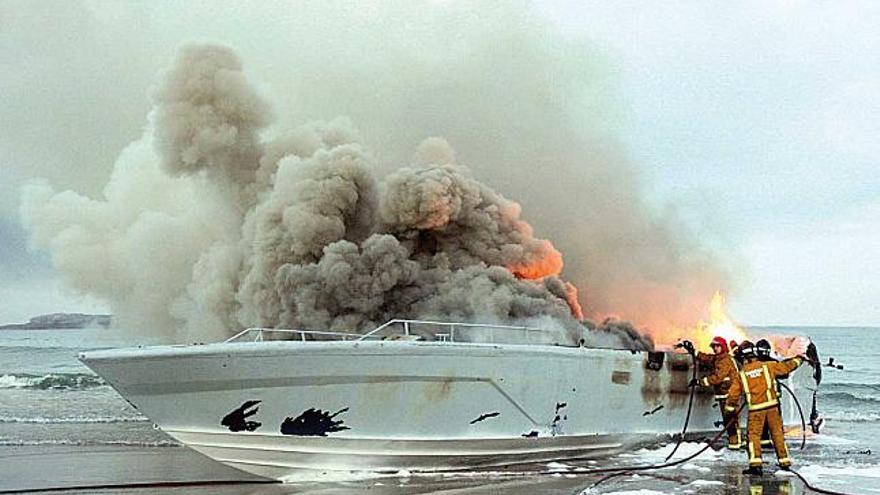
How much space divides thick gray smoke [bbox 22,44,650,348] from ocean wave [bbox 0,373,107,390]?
799cm

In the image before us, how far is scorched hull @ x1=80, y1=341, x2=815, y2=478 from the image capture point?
10.4 metres

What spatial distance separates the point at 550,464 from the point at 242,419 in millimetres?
4700

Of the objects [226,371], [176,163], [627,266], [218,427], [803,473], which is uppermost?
[176,163]

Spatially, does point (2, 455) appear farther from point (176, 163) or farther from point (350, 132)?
point (350, 132)

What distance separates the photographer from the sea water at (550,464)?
36.3ft

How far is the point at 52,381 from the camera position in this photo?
29750 millimetres

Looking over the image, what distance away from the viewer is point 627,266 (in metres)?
21.8

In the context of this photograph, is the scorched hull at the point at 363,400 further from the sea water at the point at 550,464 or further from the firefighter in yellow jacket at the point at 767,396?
the firefighter in yellow jacket at the point at 767,396

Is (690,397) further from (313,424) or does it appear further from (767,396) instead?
(313,424)

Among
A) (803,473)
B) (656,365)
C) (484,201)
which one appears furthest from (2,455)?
(803,473)

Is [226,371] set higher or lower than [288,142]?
lower

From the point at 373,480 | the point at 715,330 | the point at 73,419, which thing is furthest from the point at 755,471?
the point at 73,419

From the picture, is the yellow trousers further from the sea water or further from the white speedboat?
the white speedboat

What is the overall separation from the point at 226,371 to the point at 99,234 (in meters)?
14.3
